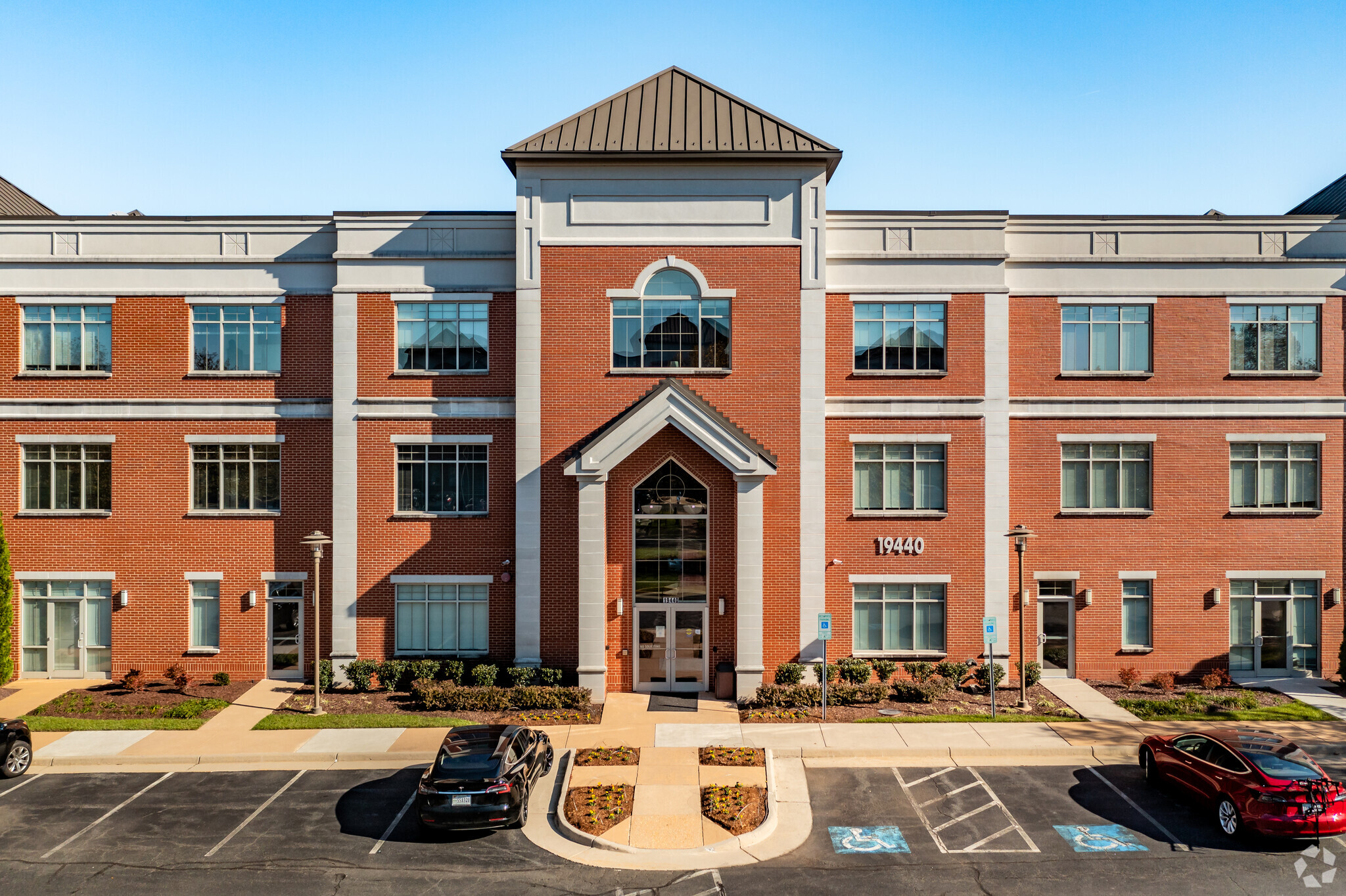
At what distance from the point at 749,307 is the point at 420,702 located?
13.2 meters

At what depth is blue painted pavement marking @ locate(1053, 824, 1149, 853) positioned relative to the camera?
1340 cm

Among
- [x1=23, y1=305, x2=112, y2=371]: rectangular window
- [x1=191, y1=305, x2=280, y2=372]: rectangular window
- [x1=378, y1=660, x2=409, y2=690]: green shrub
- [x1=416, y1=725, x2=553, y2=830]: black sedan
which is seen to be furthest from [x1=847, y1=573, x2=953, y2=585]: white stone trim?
[x1=23, y1=305, x2=112, y2=371]: rectangular window

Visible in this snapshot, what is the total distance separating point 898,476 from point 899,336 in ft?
12.7

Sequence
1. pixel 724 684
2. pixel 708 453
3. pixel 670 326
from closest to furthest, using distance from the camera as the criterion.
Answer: pixel 724 684, pixel 708 453, pixel 670 326

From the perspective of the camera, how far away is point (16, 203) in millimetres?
27094

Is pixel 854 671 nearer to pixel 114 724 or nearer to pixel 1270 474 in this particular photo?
pixel 1270 474

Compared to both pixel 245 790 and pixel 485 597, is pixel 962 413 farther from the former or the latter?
pixel 245 790

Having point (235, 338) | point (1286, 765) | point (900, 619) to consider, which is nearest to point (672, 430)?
point (900, 619)

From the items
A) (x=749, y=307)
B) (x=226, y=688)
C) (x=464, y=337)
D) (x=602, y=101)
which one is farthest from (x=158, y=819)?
(x=602, y=101)

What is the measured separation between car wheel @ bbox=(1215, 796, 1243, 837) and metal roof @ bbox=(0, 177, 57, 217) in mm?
34317

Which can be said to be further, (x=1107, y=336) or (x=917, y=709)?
(x=1107, y=336)

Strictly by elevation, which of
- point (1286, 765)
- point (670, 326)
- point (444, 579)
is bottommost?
point (1286, 765)

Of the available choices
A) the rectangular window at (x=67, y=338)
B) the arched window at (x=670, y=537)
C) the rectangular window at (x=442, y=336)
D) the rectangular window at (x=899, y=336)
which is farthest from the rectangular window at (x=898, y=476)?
the rectangular window at (x=67, y=338)

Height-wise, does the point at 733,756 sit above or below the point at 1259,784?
below
